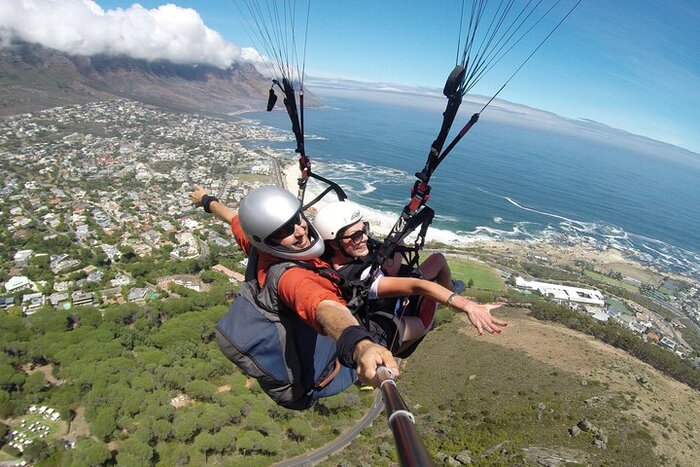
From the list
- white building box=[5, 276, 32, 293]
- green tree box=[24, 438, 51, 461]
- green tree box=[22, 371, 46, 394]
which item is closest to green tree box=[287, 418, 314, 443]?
green tree box=[24, 438, 51, 461]

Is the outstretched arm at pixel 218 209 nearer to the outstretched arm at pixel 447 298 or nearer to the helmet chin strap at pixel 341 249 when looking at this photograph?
the helmet chin strap at pixel 341 249

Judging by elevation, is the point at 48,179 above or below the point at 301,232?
below

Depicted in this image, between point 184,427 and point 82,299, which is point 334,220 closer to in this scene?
point 184,427

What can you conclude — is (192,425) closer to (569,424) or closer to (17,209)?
(569,424)

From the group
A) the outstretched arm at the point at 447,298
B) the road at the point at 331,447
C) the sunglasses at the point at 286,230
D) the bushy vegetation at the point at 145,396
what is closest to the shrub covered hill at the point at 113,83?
the bushy vegetation at the point at 145,396

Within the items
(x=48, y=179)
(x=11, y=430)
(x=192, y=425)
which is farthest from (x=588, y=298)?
(x=48, y=179)

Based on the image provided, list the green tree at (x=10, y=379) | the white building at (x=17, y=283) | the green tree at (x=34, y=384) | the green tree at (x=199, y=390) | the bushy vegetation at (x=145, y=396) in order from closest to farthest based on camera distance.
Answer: the bushy vegetation at (x=145, y=396)
the green tree at (x=34, y=384)
the green tree at (x=10, y=379)
the green tree at (x=199, y=390)
the white building at (x=17, y=283)

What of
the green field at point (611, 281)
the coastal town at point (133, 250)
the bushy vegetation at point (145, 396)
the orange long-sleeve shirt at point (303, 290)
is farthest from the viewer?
the green field at point (611, 281)
